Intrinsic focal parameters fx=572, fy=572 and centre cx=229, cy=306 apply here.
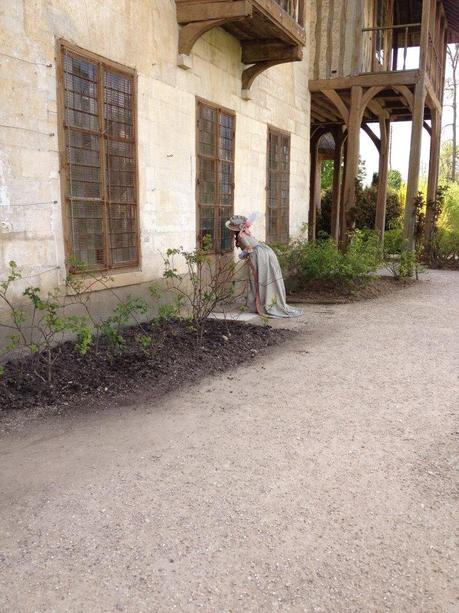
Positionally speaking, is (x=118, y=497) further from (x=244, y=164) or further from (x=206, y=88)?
(x=244, y=164)

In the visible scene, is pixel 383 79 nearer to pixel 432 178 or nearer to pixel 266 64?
pixel 266 64

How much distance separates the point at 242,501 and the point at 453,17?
1635cm

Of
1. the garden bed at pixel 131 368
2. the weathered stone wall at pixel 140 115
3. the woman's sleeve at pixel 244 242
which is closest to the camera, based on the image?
the garden bed at pixel 131 368

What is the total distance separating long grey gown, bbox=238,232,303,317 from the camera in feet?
24.9

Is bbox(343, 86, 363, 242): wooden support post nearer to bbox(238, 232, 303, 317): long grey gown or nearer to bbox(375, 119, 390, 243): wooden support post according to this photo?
bbox(375, 119, 390, 243): wooden support post

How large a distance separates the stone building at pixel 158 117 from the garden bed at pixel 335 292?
3.85ft

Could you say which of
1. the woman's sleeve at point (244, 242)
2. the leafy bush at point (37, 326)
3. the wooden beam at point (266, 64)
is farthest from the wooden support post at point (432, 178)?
the leafy bush at point (37, 326)

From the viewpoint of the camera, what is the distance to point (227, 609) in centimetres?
213

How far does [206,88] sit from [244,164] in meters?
1.50

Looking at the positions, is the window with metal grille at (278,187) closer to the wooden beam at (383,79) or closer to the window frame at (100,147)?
the wooden beam at (383,79)

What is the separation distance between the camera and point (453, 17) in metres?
15.4

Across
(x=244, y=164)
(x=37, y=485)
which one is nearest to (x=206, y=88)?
(x=244, y=164)

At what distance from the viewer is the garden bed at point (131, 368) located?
4340 millimetres

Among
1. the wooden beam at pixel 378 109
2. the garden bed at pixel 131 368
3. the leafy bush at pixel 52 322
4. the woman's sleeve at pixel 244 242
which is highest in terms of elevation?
the wooden beam at pixel 378 109
